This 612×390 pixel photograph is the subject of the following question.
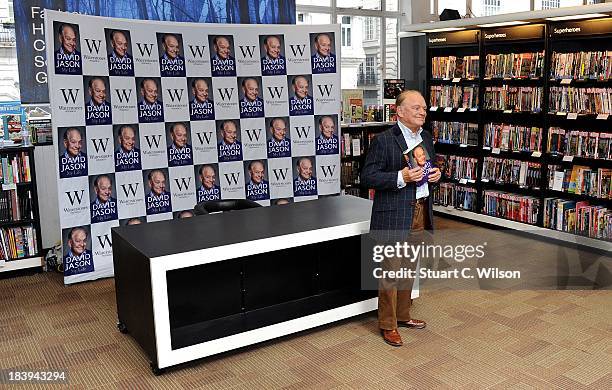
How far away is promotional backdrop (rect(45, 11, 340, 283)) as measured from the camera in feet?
17.0

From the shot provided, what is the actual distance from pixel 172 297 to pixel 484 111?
4673mm

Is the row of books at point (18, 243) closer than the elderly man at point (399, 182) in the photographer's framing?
No

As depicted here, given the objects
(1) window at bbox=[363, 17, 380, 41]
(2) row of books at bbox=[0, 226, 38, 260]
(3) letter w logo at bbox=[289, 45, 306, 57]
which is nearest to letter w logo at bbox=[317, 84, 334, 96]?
(3) letter w logo at bbox=[289, 45, 306, 57]

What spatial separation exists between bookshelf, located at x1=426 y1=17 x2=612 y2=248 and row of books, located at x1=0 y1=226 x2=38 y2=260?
476cm

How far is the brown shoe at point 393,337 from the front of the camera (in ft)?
12.8

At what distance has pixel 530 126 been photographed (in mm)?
6617

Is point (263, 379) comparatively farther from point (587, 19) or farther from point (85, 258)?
point (587, 19)

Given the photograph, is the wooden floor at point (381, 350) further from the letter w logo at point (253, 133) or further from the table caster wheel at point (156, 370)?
the letter w logo at point (253, 133)

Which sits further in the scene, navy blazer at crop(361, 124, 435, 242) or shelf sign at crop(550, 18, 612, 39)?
shelf sign at crop(550, 18, 612, 39)

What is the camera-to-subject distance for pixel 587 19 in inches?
226

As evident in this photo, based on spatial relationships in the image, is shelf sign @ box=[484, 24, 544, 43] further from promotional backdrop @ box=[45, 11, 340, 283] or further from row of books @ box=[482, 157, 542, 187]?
promotional backdrop @ box=[45, 11, 340, 283]

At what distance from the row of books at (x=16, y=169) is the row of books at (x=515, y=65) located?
4.99 m

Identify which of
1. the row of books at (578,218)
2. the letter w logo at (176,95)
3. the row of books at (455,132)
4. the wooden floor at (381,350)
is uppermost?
the letter w logo at (176,95)

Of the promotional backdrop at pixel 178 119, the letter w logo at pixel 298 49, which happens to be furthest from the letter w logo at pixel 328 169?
the letter w logo at pixel 298 49
